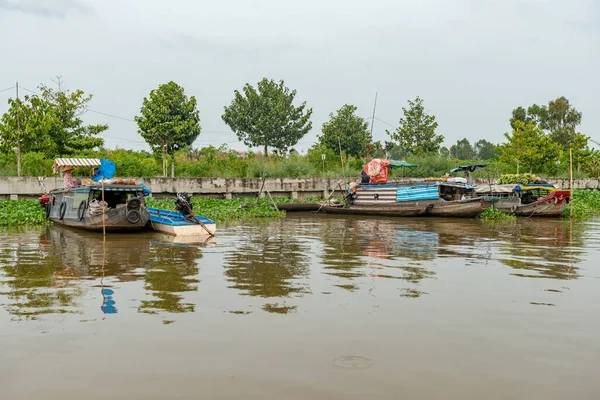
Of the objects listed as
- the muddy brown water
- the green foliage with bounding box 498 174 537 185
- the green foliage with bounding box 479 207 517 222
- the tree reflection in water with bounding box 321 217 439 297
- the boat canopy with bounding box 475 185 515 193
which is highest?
the green foliage with bounding box 498 174 537 185

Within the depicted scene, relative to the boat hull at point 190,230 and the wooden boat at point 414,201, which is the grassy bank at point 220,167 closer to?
the wooden boat at point 414,201

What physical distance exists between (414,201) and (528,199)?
5302 millimetres

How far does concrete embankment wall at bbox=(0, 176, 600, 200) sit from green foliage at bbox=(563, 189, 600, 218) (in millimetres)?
11317

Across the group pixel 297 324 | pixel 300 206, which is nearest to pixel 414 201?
pixel 300 206

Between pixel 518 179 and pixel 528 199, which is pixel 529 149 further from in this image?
pixel 528 199

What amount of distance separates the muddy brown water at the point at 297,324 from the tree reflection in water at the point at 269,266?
2.2 inches

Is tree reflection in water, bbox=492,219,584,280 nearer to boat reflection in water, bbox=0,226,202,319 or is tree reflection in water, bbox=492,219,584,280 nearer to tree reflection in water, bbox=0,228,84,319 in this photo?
boat reflection in water, bbox=0,226,202,319

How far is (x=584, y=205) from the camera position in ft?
91.3

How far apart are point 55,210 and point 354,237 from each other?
32.6 feet

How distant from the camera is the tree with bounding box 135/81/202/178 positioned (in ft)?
102

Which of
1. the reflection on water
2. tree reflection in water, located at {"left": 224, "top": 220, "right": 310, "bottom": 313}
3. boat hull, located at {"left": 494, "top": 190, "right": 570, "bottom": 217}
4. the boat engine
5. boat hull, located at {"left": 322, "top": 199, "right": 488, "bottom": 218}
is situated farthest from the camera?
boat hull, located at {"left": 494, "top": 190, "right": 570, "bottom": 217}

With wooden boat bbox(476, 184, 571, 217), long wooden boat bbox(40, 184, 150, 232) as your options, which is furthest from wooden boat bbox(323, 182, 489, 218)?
long wooden boat bbox(40, 184, 150, 232)

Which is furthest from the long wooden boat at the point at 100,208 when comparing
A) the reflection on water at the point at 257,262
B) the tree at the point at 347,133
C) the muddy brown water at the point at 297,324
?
the tree at the point at 347,133

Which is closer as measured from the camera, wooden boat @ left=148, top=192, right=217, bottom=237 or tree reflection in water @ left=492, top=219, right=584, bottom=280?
tree reflection in water @ left=492, top=219, right=584, bottom=280
